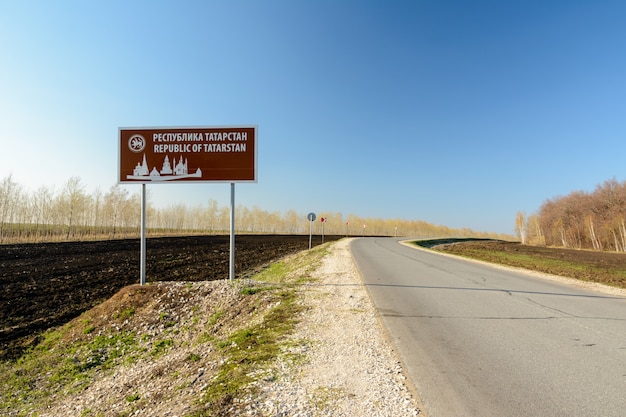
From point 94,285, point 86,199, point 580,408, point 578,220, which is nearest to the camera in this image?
point 580,408

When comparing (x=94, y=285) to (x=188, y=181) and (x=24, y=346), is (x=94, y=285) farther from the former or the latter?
(x=188, y=181)

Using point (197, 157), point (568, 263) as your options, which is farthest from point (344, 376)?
point (568, 263)

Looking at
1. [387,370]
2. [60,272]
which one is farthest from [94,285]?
[387,370]

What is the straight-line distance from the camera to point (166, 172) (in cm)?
1098

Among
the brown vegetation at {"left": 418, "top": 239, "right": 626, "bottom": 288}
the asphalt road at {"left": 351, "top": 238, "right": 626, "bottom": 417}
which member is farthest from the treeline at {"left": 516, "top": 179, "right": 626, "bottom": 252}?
the asphalt road at {"left": 351, "top": 238, "right": 626, "bottom": 417}

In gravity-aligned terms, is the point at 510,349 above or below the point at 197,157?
below

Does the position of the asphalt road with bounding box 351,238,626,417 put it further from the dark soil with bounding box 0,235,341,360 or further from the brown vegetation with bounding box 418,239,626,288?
the dark soil with bounding box 0,235,341,360

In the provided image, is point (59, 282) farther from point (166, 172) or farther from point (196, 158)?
point (196, 158)

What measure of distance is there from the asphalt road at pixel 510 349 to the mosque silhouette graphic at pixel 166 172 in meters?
7.07

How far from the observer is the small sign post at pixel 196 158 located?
10.9 metres

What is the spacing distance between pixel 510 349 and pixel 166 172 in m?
10.4

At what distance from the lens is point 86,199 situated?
5578cm

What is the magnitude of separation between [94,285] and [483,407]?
52.4 ft

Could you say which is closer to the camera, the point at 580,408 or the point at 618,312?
the point at 580,408
